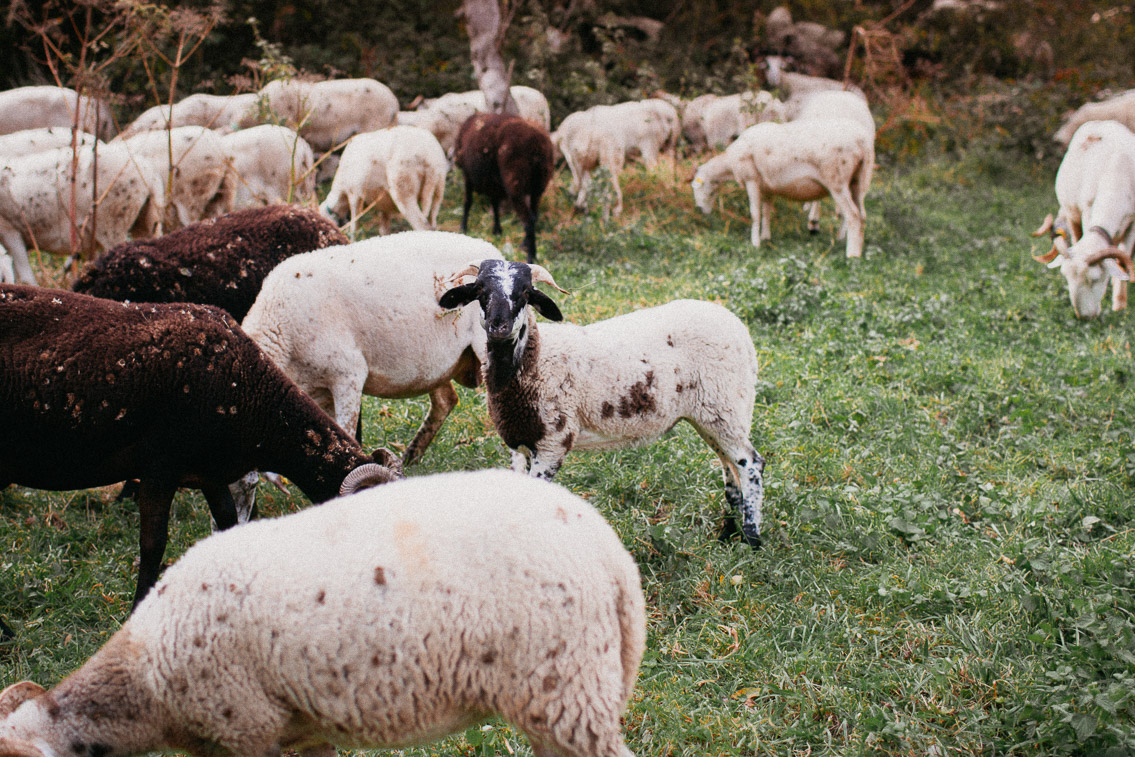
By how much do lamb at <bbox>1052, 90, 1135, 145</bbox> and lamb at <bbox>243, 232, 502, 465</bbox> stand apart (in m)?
12.4

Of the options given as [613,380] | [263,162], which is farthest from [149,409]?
[263,162]

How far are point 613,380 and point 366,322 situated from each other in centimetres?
158

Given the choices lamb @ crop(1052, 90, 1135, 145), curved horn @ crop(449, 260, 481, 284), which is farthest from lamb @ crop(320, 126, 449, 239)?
lamb @ crop(1052, 90, 1135, 145)

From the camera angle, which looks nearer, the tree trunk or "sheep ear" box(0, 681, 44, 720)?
"sheep ear" box(0, 681, 44, 720)

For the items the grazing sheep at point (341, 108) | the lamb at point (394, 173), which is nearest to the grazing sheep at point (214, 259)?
the lamb at point (394, 173)

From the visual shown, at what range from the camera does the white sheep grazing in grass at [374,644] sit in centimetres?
227

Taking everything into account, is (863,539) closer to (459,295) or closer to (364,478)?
(459,295)

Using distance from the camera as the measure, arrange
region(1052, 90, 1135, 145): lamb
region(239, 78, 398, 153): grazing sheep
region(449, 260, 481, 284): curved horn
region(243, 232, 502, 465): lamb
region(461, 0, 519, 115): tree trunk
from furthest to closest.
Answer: region(1052, 90, 1135, 145): lamb
region(461, 0, 519, 115): tree trunk
region(239, 78, 398, 153): grazing sheep
region(243, 232, 502, 465): lamb
region(449, 260, 481, 284): curved horn

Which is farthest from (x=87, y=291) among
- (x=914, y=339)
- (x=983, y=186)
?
(x=983, y=186)

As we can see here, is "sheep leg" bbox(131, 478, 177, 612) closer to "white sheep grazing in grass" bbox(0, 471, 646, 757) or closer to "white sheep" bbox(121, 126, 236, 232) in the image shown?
"white sheep grazing in grass" bbox(0, 471, 646, 757)

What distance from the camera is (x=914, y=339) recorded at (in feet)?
23.2

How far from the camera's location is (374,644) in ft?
7.44

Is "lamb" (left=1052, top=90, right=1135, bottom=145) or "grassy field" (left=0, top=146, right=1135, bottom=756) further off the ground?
"lamb" (left=1052, top=90, right=1135, bottom=145)

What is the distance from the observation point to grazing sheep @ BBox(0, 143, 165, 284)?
7383 mm
